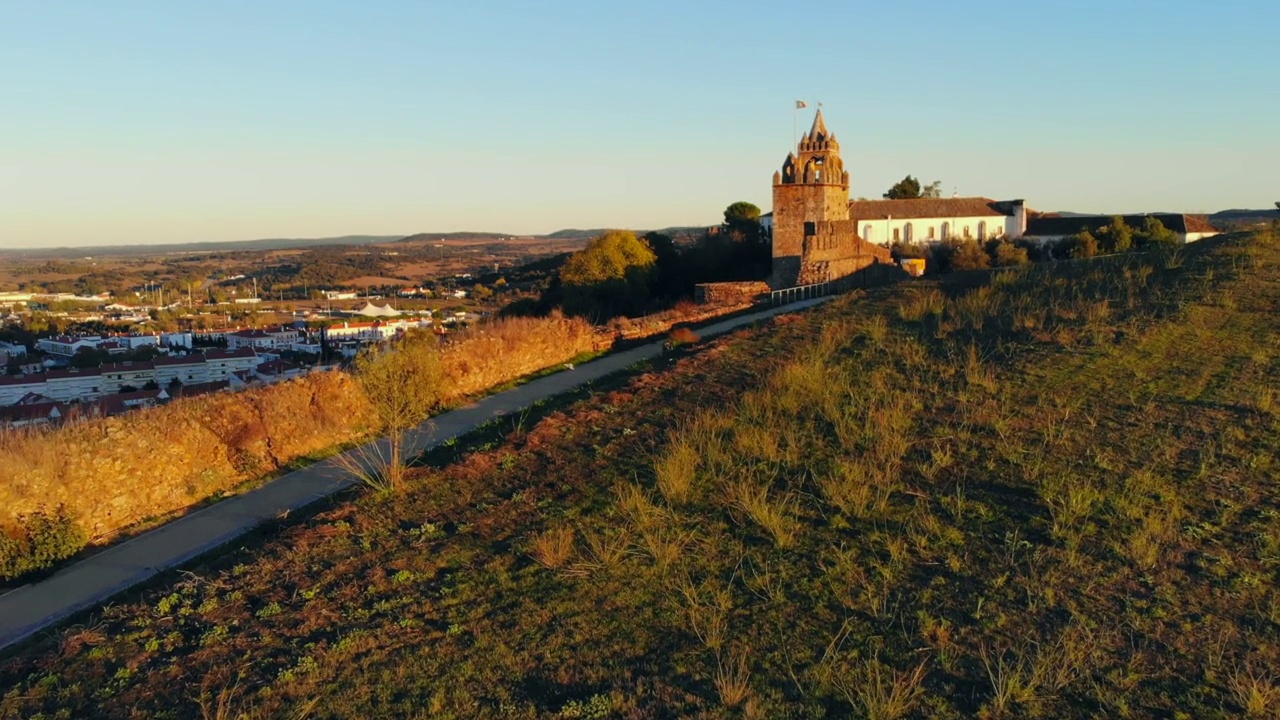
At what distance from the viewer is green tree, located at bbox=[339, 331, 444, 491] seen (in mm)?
8860

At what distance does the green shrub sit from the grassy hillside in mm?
1800

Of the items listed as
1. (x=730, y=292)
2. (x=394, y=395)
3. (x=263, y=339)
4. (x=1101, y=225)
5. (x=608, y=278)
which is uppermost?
(x=1101, y=225)

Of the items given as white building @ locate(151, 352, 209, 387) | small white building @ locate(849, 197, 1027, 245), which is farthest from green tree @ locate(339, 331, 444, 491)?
small white building @ locate(849, 197, 1027, 245)

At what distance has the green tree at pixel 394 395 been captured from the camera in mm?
8860

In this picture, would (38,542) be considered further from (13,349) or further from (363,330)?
(363,330)

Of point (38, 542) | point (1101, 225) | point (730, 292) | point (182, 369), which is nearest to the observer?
point (38, 542)

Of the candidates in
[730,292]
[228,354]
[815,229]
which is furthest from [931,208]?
[228,354]

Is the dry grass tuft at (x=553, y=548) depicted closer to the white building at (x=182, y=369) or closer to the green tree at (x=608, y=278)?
the green tree at (x=608, y=278)

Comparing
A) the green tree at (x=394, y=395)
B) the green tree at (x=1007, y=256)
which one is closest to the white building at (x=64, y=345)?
the green tree at (x=394, y=395)

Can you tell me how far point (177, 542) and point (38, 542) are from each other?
1.16 metres

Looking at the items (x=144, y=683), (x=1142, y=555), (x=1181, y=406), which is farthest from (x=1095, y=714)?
(x=144, y=683)

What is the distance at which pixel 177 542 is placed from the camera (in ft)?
25.2

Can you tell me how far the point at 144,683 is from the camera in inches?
196

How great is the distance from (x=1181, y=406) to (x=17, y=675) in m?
9.87
